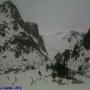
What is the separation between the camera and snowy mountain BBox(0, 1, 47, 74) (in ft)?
161

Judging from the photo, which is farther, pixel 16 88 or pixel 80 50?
pixel 80 50

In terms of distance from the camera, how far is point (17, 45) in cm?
5481

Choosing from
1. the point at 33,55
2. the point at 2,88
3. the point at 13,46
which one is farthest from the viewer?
the point at 33,55

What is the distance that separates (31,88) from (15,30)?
5247 centimetres

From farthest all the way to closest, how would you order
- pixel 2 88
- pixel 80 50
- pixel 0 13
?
pixel 0 13
pixel 80 50
pixel 2 88

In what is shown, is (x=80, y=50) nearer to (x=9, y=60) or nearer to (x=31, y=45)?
(x=9, y=60)

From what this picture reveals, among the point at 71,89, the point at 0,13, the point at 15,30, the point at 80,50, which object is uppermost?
the point at 0,13

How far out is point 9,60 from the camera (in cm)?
4881

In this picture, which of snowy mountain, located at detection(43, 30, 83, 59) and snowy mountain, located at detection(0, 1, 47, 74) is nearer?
snowy mountain, located at detection(43, 30, 83, 59)

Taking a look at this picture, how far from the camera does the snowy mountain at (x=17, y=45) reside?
161ft

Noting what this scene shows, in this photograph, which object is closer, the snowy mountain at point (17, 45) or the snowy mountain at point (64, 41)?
the snowy mountain at point (64, 41)

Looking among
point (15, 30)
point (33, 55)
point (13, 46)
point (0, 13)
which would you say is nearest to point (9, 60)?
point (13, 46)

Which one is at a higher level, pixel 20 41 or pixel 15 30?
pixel 15 30

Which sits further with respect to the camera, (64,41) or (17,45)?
(17,45)
